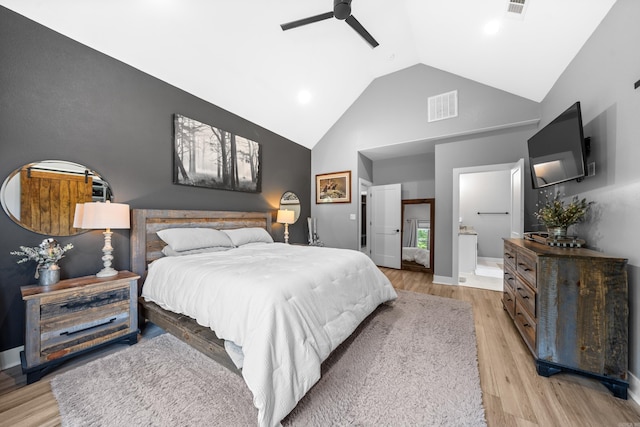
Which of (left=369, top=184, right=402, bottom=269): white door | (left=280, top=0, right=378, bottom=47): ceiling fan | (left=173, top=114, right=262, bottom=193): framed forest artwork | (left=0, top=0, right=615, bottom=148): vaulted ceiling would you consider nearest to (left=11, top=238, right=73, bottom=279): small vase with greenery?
(left=173, top=114, right=262, bottom=193): framed forest artwork

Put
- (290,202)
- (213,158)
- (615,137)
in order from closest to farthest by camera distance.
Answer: (615,137), (213,158), (290,202)

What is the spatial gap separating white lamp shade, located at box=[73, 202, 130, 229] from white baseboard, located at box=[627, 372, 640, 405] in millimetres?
4049

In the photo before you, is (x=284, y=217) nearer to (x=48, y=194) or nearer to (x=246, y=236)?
(x=246, y=236)

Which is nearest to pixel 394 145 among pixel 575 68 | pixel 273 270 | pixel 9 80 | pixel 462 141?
pixel 462 141

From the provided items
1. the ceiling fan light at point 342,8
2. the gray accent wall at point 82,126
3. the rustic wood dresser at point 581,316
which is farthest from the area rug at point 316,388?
the ceiling fan light at point 342,8

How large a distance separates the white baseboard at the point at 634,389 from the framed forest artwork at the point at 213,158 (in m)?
4.34

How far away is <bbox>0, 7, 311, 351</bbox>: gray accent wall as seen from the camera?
1.83 metres

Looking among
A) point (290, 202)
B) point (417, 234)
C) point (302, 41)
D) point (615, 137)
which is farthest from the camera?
point (417, 234)

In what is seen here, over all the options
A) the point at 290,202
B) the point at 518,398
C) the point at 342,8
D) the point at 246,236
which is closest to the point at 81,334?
the point at 246,236

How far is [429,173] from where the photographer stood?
16.7 feet

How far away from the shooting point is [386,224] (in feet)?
17.2

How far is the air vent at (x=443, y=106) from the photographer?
12.4 ft

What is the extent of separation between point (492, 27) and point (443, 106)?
135 centimetres

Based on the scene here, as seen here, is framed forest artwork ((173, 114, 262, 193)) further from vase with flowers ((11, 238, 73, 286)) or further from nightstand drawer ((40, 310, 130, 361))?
nightstand drawer ((40, 310, 130, 361))
